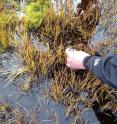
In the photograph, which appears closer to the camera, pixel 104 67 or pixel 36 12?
pixel 104 67

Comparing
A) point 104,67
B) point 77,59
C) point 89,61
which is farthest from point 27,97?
point 104,67

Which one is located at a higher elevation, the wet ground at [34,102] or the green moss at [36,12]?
the green moss at [36,12]

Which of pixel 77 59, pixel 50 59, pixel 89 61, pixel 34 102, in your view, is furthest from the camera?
pixel 50 59

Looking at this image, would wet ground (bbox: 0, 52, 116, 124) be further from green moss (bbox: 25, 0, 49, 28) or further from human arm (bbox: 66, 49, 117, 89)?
human arm (bbox: 66, 49, 117, 89)

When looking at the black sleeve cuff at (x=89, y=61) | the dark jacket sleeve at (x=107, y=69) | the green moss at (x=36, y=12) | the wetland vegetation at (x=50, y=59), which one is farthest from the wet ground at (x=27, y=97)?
the dark jacket sleeve at (x=107, y=69)

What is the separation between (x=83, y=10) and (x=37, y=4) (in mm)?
537

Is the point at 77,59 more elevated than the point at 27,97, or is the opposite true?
the point at 77,59

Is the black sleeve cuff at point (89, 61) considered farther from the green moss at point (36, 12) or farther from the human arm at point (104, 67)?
the green moss at point (36, 12)

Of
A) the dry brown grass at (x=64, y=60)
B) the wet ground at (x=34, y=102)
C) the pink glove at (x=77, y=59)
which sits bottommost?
the wet ground at (x=34, y=102)

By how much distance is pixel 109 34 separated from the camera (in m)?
3.39

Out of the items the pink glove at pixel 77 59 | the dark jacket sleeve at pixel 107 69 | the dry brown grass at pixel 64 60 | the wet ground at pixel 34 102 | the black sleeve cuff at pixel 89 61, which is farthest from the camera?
the dry brown grass at pixel 64 60

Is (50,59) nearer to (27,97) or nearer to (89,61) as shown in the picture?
(27,97)

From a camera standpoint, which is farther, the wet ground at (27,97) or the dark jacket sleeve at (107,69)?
the wet ground at (27,97)

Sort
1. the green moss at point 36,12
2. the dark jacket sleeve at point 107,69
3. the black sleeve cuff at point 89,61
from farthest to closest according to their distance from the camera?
the green moss at point 36,12 → the black sleeve cuff at point 89,61 → the dark jacket sleeve at point 107,69
